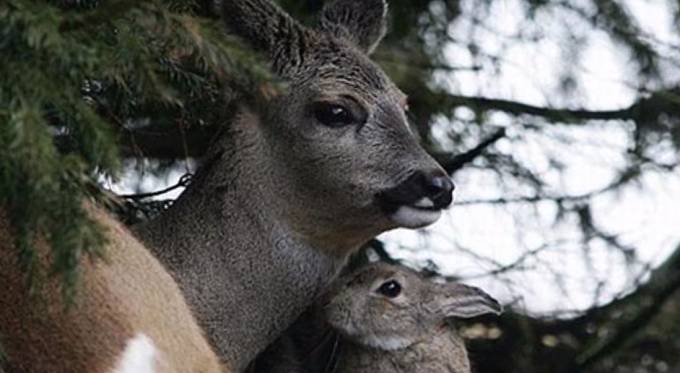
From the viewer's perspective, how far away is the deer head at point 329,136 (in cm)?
758

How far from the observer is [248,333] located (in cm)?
748

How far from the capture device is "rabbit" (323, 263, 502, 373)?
7941 mm

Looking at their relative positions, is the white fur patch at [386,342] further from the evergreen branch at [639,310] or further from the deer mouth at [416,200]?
the evergreen branch at [639,310]

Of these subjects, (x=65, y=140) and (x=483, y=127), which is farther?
(x=483, y=127)

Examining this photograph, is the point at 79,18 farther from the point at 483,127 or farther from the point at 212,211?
the point at 483,127

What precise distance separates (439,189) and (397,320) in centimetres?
80

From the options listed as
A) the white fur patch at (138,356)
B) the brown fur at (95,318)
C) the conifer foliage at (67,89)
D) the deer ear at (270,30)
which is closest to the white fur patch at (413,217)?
the deer ear at (270,30)

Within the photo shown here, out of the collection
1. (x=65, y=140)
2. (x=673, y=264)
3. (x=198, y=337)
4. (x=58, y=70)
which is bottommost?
(x=673, y=264)

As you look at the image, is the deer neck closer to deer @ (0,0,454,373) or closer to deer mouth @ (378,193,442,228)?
deer @ (0,0,454,373)

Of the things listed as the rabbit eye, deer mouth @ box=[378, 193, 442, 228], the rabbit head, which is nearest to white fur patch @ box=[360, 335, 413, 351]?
the rabbit head

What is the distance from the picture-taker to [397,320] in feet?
26.4

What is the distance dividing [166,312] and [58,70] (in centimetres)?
110

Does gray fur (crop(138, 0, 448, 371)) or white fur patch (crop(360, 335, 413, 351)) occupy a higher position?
gray fur (crop(138, 0, 448, 371))

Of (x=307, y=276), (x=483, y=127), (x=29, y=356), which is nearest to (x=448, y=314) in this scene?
(x=307, y=276)
